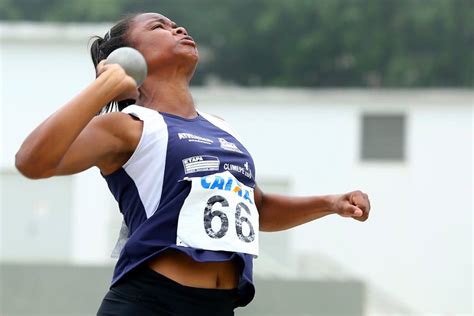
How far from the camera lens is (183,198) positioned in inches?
144

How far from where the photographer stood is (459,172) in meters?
22.8

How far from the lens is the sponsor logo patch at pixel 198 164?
3.68 meters

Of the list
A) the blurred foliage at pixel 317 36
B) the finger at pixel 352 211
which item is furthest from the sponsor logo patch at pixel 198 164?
the blurred foliage at pixel 317 36

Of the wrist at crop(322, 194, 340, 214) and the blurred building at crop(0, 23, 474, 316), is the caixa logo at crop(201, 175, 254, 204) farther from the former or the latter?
the blurred building at crop(0, 23, 474, 316)

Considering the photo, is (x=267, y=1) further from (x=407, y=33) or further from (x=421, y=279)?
(x=421, y=279)

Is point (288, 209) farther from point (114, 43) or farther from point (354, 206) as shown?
point (114, 43)

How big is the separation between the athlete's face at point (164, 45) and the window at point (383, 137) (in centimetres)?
1916

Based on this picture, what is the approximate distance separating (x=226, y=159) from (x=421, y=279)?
1971 cm

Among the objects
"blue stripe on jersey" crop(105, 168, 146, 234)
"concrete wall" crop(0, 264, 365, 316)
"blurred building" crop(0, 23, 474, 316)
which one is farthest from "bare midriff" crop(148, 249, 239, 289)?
"blurred building" crop(0, 23, 474, 316)

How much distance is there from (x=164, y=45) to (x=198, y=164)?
465 millimetres

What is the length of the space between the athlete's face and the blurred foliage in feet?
99.4

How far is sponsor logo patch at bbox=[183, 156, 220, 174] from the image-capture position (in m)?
3.68

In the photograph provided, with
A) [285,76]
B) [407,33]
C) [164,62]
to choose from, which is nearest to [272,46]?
[285,76]

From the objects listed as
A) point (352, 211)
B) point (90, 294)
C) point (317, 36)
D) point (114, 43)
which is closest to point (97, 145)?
point (114, 43)
